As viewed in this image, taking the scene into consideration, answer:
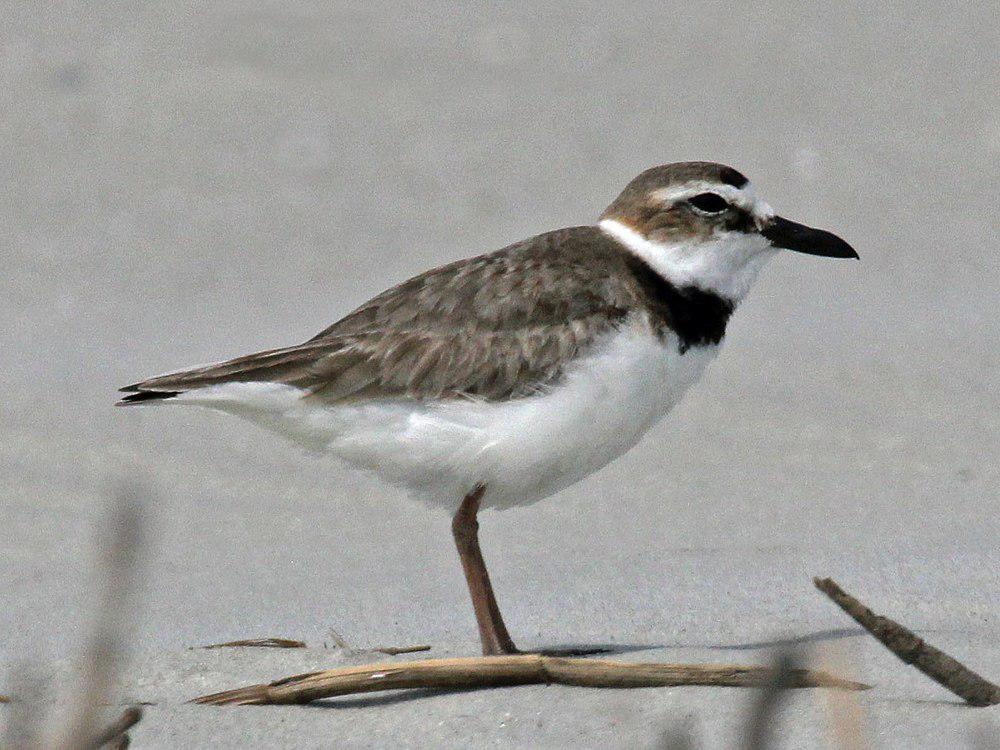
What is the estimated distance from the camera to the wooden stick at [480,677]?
3553 mm

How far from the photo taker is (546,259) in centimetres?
455

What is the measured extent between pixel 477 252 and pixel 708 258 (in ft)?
12.0

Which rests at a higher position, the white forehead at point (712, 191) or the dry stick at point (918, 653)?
the white forehead at point (712, 191)

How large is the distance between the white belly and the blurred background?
58 centimetres

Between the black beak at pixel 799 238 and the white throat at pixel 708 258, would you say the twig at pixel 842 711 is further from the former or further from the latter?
the black beak at pixel 799 238

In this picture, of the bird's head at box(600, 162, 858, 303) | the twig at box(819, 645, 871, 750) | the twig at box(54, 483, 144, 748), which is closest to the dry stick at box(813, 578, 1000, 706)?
the twig at box(819, 645, 871, 750)

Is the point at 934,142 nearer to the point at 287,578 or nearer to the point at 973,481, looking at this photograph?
the point at 973,481

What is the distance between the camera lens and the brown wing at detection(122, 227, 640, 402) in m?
4.36

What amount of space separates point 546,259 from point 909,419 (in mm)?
2716

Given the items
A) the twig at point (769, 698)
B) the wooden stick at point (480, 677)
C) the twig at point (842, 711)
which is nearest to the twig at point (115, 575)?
the twig at point (769, 698)

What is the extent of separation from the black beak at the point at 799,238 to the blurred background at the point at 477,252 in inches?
39.8

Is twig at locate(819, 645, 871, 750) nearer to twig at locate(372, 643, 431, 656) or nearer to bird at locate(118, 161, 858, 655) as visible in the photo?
bird at locate(118, 161, 858, 655)

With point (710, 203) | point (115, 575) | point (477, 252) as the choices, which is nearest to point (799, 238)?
point (710, 203)

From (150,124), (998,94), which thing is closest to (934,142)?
(998,94)
